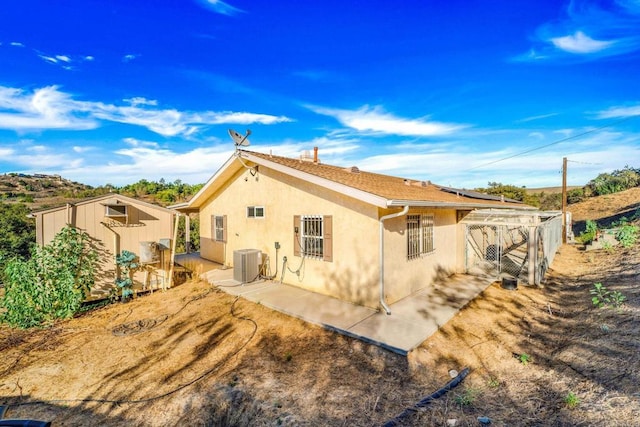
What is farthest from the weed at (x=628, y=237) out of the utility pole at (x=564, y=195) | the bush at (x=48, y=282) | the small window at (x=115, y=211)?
the bush at (x=48, y=282)

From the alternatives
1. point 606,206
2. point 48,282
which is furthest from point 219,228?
point 606,206

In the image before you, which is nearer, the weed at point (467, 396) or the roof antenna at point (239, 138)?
the weed at point (467, 396)

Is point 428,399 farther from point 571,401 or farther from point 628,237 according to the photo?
point 628,237

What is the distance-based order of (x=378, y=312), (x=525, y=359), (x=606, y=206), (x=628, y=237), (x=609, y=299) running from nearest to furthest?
(x=525, y=359) → (x=378, y=312) → (x=609, y=299) → (x=628, y=237) → (x=606, y=206)

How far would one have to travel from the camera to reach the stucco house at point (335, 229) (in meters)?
6.40

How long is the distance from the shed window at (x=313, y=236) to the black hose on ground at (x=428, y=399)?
3723mm

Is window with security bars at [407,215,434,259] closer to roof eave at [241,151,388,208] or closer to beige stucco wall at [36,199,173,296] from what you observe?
roof eave at [241,151,388,208]

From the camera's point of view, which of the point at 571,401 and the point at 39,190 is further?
the point at 39,190

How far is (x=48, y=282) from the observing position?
21.1 ft

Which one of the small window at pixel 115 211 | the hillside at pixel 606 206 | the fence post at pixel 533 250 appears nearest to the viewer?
the small window at pixel 115 211

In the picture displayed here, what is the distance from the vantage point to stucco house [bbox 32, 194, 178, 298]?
673 centimetres

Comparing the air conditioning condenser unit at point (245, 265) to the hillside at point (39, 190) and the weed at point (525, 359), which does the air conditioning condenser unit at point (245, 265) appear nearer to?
the weed at point (525, 359)

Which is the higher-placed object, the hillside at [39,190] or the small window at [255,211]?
the hillside at [39,190]

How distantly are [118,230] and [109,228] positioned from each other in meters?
0.21
